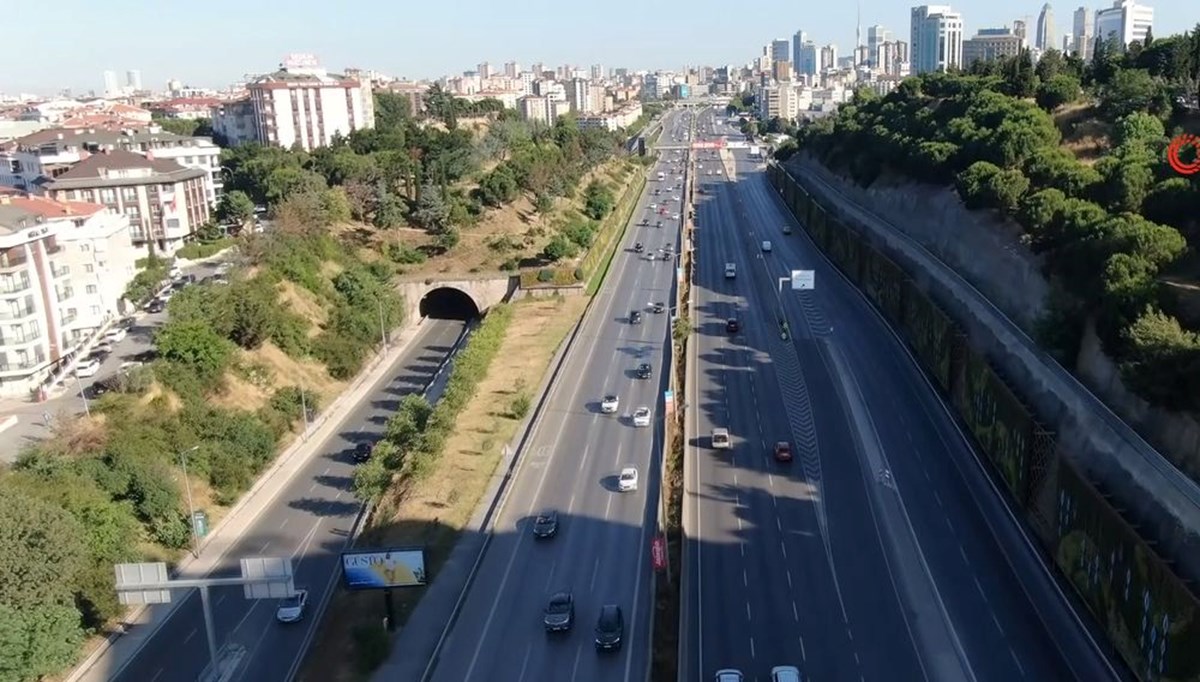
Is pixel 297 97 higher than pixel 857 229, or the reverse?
pixel 297 97

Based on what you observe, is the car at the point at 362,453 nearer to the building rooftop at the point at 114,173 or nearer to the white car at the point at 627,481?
the white car at the point at 627,481

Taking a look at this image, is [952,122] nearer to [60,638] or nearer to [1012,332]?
[1012,332]

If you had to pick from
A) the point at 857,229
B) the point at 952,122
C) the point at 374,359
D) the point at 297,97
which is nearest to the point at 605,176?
the point at 297,97

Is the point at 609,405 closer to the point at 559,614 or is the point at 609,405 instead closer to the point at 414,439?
the point at 414,439

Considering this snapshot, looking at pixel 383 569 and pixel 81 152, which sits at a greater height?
pixel 81 152

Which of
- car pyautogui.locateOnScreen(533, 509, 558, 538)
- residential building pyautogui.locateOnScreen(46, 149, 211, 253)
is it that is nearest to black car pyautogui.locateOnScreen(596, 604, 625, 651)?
car pyautogui.locateOnScreen(533, 509, 558, 538)

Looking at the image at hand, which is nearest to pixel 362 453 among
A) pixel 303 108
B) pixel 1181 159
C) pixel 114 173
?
pixel 1181 159
